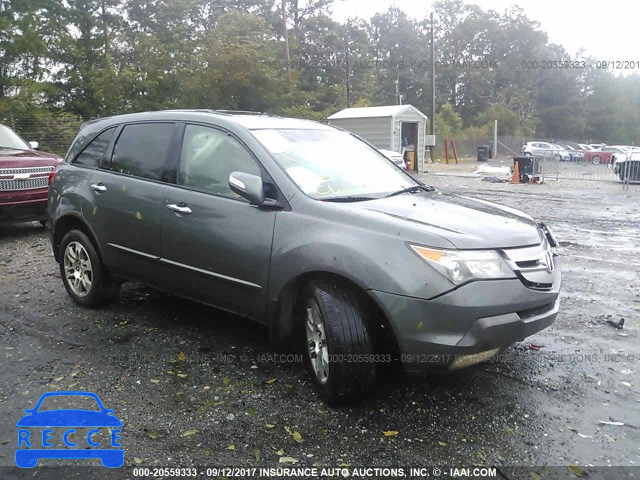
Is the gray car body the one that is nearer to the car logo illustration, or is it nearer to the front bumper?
the front bumper

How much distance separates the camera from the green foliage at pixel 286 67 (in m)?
24.2

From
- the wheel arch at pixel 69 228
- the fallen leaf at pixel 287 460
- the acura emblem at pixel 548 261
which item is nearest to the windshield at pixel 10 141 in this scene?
the wheel arch at pixel 69 228

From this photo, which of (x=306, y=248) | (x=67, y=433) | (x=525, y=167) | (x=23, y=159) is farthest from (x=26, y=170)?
(x=525, y=167)

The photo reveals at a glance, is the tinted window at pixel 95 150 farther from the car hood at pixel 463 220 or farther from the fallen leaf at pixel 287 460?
the fallen leaf at pixel 287 460

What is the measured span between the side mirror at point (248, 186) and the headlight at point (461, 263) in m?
1.07

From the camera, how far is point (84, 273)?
16.7 ft

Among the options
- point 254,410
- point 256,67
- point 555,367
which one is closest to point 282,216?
point 254,410

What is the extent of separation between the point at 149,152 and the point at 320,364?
234 cm

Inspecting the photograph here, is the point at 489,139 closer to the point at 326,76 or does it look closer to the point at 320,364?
the point at 326,76

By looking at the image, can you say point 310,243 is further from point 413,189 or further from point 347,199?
point 413,189

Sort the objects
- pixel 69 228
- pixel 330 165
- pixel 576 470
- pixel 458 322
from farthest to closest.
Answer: pixel 69 228
pixel 330 165
pixel 458 322
pixel 576 470

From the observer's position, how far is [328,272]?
3.32 metres

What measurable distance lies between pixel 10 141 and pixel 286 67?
99.7 feet

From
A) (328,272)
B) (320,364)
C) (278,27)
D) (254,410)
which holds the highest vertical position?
(278,27)
